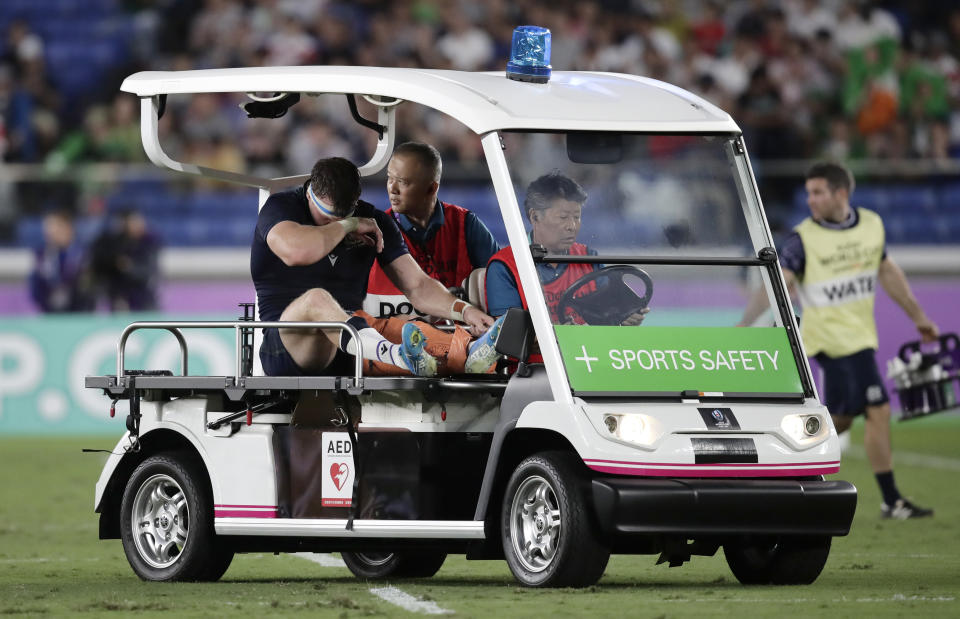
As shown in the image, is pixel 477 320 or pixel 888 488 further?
pixel 888 488

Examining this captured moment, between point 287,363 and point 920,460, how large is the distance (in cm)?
1040

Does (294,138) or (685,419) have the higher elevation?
(294,138)

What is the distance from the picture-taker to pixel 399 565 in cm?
973

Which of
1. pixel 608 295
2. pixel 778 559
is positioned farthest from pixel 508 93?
pixel 778 559

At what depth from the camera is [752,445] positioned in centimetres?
808

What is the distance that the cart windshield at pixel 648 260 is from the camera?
8227mm

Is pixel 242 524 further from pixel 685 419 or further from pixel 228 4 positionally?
pixel 228 4

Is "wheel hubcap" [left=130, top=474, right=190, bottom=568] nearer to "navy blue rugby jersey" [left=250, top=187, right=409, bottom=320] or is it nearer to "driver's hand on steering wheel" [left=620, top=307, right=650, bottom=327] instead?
"navy blue rugby jersey" [left=250, top=187, right=409, bottom=320]

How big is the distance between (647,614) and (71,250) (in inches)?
608

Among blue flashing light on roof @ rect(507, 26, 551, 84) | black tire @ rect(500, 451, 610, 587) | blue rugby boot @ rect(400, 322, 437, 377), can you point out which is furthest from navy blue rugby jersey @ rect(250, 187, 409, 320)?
black tire @ rect(500, 451, 610, 587)

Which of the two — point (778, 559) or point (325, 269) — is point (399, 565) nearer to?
point (325, 269)

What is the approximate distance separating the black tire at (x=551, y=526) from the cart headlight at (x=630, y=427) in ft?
0.74

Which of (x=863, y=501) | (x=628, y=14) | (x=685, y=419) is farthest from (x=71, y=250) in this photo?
(x=685, y=419)

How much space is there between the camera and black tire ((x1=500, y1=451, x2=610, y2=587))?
788 centimetres
